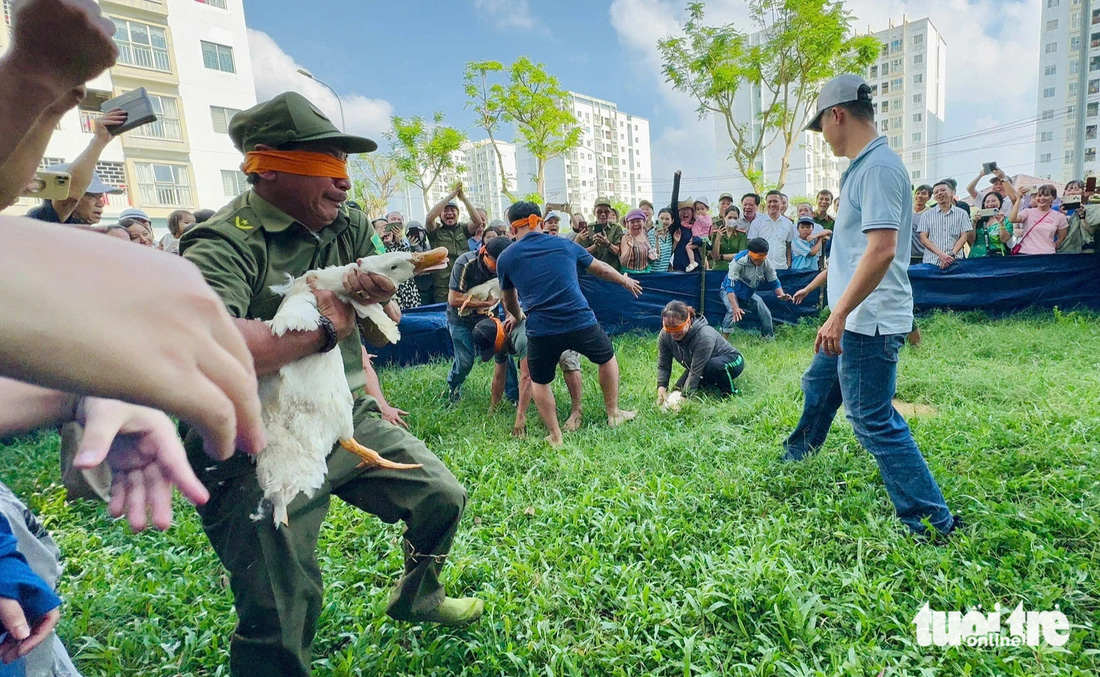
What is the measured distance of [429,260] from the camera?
1.00m

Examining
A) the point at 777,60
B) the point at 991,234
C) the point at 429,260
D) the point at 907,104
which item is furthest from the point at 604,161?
the point at 429,260

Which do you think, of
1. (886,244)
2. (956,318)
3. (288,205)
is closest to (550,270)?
(886,244)

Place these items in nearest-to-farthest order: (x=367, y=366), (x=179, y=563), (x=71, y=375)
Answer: (x=71, y=375)
(x=367, y=366)
(x=179, y=563)

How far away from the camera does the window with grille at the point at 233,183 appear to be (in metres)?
1.71

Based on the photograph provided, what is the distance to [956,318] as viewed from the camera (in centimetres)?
722

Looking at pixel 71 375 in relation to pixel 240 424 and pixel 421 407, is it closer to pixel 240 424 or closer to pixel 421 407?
pixel 240 424

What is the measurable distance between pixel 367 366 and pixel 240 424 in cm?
177

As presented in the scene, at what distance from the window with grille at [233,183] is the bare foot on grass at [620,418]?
11.2 ft

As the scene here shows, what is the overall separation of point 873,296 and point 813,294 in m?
5.93

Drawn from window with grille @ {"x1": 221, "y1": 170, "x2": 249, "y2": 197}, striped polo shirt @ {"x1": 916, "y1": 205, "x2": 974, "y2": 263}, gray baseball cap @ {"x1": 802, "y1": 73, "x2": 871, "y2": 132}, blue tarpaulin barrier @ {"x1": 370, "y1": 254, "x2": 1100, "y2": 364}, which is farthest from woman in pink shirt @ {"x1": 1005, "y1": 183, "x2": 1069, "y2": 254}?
window with grille @ {"x1": 221, "y1": 170, "x2": 249, "y2": 197}

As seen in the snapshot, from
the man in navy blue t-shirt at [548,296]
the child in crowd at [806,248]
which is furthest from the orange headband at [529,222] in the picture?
the child in crowd at [806,248]

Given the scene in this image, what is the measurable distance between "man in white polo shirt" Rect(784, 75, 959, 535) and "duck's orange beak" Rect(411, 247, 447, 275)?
213 centimetres

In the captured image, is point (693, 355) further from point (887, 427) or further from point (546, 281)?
point (887, 427)

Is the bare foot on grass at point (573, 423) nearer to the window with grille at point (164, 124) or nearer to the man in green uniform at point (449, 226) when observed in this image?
the man in green uniform at point (449, 226)
